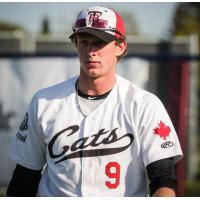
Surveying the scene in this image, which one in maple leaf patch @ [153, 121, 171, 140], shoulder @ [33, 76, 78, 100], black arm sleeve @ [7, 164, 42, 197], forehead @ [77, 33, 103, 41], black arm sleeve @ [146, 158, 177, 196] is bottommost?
black arm sleeve @ [7, 164, 42, 197]

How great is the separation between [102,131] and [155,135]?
29cm

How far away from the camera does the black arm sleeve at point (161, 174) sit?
3.15 m

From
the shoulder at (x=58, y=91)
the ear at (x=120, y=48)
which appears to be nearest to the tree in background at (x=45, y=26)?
the shoulder at (x=58, y=91)

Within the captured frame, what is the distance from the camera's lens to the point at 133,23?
3616 centimetres

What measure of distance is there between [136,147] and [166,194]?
316mm

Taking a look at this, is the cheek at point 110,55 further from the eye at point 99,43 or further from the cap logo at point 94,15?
the cap logo at point 94,15

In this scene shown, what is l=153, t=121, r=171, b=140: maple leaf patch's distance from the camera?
10.6 ft

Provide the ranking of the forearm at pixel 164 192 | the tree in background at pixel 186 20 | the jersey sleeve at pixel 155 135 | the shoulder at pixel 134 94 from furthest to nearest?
the tree in background at pixel 186 20, the shoulder at pixel 134 94, the jersey sleeve at pixel 155 135, the forearm at pixel 164 192

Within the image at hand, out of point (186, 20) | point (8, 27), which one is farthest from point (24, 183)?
point (8, 27)

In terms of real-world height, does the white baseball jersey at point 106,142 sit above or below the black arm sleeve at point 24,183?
above

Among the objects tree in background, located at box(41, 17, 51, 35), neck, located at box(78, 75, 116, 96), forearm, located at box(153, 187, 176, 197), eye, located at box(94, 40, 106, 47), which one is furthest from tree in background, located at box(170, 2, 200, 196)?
forearm, located at box(153, 187, 176, 197)

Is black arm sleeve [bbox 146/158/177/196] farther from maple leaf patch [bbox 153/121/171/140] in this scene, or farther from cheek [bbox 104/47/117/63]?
cheek [bbox 104/47/117/63]

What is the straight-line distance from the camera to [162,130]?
3246mm

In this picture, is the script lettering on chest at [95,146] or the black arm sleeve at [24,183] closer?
the script lettering on chest at [95,146]
